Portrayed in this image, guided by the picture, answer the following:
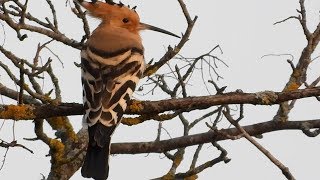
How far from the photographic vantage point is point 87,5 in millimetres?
5266

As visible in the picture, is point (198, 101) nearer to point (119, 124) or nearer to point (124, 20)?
point (119, 124)

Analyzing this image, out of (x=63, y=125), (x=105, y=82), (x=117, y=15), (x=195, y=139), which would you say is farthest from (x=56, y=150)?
(x=117, y=15)

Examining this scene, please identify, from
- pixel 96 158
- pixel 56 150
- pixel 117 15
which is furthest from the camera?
pixel 117 15

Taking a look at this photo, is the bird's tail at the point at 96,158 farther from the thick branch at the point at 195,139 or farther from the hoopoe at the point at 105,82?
the thick branch at the point at 195,139

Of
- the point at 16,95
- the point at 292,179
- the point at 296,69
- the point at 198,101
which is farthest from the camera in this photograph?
the point at 296,69

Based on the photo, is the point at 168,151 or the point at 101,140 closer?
the point at 101,140

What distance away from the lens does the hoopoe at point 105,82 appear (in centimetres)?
378

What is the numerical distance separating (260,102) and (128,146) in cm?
98

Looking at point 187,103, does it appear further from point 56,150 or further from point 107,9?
point 107,9

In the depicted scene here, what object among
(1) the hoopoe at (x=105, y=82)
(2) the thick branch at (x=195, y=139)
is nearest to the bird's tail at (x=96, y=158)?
(1) the hoopoe at (x=105, y=82)

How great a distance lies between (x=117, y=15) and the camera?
5.25 meters

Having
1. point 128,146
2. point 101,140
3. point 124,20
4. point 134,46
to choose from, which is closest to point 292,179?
point 101,140

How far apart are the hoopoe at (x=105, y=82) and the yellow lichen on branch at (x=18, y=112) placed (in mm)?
311

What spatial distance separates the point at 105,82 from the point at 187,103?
1.91 feet
